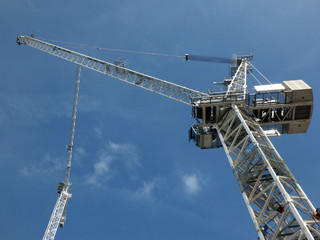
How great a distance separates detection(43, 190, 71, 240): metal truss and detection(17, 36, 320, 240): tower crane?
3869 centimetres

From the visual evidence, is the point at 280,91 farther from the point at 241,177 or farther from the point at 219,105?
the point at 241,177

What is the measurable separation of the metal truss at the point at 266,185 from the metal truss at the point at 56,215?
51677 millimetres

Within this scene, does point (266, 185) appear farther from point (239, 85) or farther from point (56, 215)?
point (56, 215)

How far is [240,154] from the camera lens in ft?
126

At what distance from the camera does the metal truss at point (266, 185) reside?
28.4m

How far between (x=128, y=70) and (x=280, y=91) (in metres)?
30.4

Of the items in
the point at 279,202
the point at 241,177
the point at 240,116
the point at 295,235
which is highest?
the point at 240,116

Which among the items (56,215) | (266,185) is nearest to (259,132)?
(266,185)

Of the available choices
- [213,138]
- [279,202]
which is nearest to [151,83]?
[213,138]

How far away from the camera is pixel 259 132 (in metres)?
40.6

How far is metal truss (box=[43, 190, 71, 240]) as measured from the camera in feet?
265

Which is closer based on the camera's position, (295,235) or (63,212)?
(295,235)

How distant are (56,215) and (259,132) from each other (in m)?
59.9

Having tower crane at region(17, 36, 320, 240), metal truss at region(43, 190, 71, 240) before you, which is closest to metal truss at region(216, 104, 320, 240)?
tower crane at region(17, 36, 320, 240)
